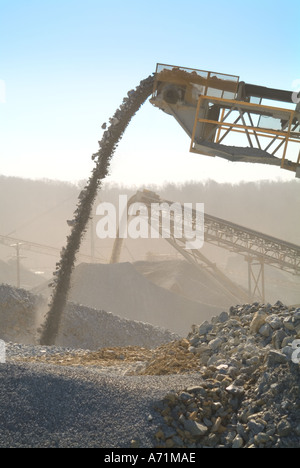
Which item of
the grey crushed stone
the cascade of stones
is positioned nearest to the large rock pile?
the grey crushed stone

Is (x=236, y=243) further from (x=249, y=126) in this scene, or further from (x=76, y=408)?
(x=76, y=408)

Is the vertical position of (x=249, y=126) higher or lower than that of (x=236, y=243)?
higher

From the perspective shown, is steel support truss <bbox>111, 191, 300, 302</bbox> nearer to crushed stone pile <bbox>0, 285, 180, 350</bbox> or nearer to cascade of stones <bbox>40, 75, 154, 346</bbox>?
crushed stone pile <bbox>0, 285, 180, 350</bbox>

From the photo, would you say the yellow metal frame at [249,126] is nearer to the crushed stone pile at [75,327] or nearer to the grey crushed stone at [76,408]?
the grey crushed stone at [76,408]

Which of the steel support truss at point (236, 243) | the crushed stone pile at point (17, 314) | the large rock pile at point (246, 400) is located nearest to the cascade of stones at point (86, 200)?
the crushed stone pile at point (17, 314)

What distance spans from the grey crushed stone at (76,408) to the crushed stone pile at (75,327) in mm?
6772

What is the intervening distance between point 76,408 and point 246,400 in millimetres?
1441

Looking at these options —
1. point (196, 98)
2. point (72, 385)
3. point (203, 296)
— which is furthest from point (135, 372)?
point (203, 296)

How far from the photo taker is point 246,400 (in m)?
4.67

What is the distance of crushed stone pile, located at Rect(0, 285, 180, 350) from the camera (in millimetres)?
12034

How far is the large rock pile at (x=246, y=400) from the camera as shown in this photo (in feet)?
14.0

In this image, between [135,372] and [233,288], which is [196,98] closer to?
[135,372]

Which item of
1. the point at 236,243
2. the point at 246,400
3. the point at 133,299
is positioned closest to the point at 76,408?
the point at 246,400
